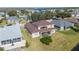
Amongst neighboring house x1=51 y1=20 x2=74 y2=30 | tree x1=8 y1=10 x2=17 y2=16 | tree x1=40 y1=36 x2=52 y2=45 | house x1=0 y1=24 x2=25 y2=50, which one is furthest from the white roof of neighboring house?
neighboring house x1=51 y1=20 x2=74 y2=30

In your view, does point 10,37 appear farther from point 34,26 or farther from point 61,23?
point 61,23

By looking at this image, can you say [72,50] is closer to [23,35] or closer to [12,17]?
[23,35]

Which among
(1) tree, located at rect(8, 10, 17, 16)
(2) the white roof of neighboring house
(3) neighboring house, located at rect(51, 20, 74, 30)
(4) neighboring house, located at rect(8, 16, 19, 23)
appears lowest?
(2) the white roof of neighboring house

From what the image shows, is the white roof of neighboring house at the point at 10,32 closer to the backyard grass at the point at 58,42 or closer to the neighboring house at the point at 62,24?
the backyard grass at the point at 58,42

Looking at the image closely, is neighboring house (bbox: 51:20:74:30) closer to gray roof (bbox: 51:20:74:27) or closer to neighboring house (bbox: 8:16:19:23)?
gray roof (bbox: 51:20:74:27)

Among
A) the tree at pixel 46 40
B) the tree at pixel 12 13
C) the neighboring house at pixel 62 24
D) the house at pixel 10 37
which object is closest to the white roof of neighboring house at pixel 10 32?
the house at pixel 10 37

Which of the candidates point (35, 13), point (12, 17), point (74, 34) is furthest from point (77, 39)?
point (12, 17)
